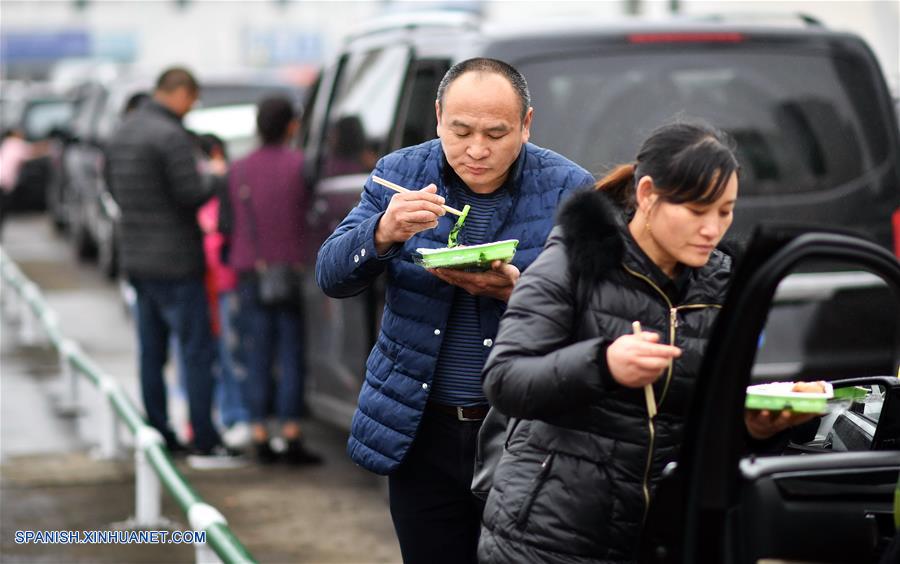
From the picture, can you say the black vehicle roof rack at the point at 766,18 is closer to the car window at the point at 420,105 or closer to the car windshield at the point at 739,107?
the car windshield at the point at 739,107

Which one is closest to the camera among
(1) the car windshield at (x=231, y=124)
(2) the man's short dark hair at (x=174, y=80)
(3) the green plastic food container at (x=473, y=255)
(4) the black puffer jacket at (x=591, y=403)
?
(4) the black puffer jacket at (x=591, y=403)

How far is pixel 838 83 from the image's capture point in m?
6.48

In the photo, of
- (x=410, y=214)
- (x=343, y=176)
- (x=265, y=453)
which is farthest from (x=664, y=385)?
(x=265, y=453)

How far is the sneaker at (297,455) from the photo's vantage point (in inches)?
334

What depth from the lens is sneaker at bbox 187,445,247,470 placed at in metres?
8.54

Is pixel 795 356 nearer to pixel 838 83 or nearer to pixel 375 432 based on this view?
pixel 838 83

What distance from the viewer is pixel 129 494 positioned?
25.4 ft

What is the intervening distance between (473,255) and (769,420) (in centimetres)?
80

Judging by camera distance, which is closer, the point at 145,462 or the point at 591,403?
the point at 591,403

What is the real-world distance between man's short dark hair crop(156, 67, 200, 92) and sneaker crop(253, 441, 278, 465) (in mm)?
1841

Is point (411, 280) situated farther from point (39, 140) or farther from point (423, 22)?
point (39, 140)

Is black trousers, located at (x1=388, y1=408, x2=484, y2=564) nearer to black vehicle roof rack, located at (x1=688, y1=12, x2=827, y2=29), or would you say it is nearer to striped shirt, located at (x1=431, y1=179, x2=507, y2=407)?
striped shirt, located at (x1=431, y1=179, x2=507, y2=407)

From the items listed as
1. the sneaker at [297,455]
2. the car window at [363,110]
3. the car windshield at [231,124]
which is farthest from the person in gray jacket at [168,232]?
the car windshield at [231,124]

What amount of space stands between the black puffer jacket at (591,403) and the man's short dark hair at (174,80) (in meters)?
5.48
